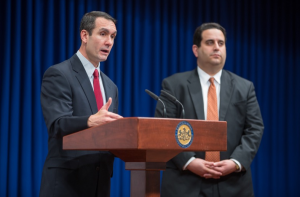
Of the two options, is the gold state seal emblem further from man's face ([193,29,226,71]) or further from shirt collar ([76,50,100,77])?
man's face ([193,29,226,71])

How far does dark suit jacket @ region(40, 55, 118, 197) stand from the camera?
81.1 inches

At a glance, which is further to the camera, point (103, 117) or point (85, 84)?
point (85, 84)

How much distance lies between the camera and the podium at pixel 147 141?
1.54 metres

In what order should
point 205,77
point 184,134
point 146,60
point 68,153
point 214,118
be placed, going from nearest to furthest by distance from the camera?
point 184,134 → point 68,153 → point 214,118 → point 205,77 → point 146,60

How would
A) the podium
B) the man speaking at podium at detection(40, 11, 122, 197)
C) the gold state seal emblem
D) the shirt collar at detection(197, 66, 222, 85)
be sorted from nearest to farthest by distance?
the podium
the gold state seal emblem
the man speaking at podium at detection(40, 11, 122, 197)
the shirt collar at detection(197, 66, 222, 85)

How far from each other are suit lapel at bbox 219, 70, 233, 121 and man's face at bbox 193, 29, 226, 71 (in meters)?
0.09

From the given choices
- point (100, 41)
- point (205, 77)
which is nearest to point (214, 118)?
point (205, 77)

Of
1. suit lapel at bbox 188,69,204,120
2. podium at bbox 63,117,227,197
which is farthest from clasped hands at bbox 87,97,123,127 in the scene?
suit lapel at bbox 188,69,204,120

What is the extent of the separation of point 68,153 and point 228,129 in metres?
1.18

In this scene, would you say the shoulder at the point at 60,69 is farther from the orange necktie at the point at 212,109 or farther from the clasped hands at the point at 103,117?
the orange necktie at the point at 212,109

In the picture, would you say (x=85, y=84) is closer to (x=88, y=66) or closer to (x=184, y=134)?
(x=88, y=66)

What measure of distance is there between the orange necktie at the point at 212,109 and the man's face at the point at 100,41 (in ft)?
2.82

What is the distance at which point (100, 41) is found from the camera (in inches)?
91.9
